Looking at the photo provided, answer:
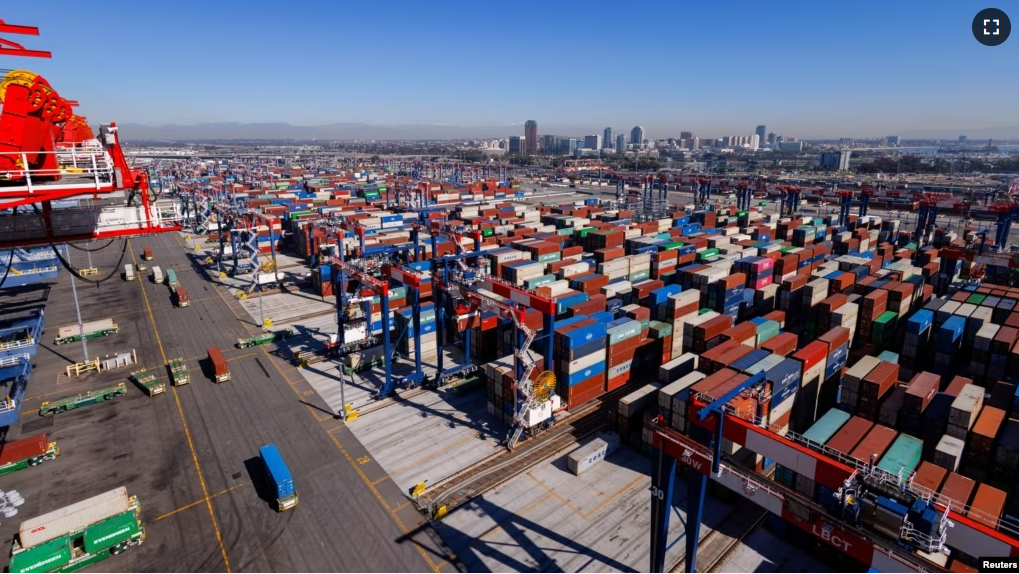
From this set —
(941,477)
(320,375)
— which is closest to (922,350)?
(941,477)

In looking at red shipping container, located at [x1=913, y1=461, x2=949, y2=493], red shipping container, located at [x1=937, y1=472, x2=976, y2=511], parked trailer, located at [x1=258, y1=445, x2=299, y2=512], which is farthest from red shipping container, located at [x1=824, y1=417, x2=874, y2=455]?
parked trailer, located at [x1=258, y1=445, x2=299, y2=512]

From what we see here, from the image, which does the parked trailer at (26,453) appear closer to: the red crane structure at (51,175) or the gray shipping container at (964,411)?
the red crane structure at (51,175)

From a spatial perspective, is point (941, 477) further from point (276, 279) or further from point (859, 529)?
point (276, 279)

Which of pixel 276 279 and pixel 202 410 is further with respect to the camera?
pixel 276 279

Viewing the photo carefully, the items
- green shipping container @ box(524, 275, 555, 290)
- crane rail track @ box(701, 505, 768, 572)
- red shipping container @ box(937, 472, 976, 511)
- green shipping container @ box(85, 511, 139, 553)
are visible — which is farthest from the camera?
green shipping container @ box(524, 275, 555, 290)

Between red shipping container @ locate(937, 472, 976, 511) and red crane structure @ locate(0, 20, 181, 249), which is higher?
red crane structure @ locate(0, 20, 181, 249)

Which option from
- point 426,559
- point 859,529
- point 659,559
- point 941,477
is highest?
point 859,529

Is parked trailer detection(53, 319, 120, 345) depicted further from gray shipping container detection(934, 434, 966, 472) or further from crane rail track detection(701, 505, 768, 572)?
gray shipping container detection(934, 434, 966, 472)

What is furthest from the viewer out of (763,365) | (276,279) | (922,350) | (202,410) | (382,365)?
(276,279)
